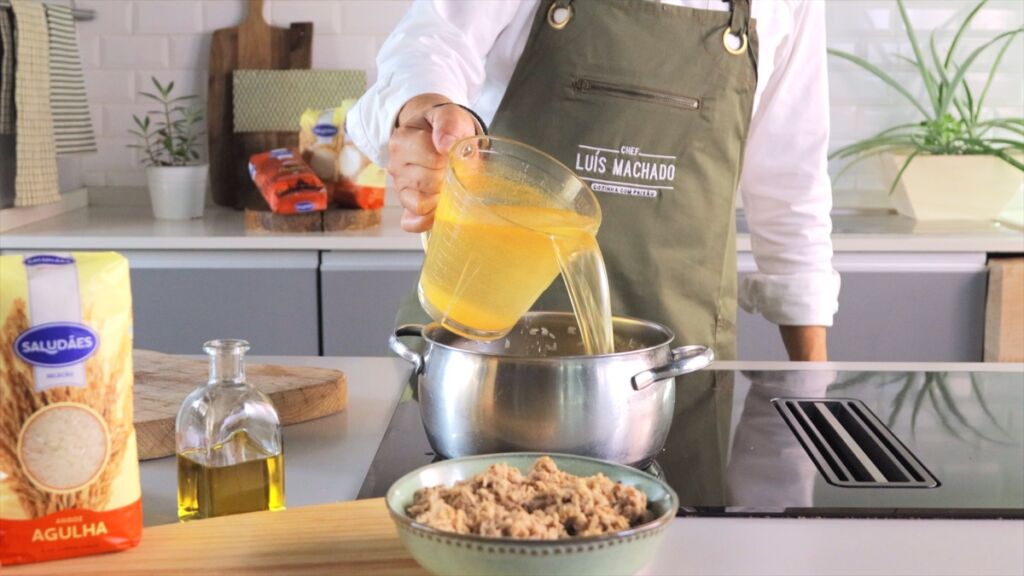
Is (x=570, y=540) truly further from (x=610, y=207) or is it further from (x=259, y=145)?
(x=259, y=145)

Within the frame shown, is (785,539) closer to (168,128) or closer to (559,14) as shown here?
(559,14)

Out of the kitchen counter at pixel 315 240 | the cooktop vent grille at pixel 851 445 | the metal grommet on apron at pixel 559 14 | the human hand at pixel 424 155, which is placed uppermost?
the metal grommet on apron at pixel 559 14

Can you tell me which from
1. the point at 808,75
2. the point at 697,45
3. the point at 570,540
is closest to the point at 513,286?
the point at 570,540

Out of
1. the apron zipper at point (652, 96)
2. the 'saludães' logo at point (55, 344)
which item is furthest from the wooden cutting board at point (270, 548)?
the apron zipper at point (652, 96)

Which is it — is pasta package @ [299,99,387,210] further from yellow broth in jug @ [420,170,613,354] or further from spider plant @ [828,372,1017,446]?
yellow broth in jug @ [420,170,613,354]

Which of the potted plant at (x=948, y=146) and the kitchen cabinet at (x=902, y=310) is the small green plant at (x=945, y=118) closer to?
the potted plant at (x=948, y=146)

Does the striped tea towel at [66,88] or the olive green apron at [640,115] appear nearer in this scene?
the olive green apron at [640,115]

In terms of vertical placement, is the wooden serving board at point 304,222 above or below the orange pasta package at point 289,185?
below

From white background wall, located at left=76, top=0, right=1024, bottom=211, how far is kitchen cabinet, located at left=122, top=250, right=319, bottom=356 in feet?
2.42

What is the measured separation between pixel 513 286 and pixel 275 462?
0.83 feet

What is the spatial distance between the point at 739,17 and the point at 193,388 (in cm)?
89

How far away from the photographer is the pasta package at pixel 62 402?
0.81 metres

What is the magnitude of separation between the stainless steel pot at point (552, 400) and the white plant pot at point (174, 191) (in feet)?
6.74

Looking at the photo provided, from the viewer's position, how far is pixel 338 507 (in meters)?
0.95
